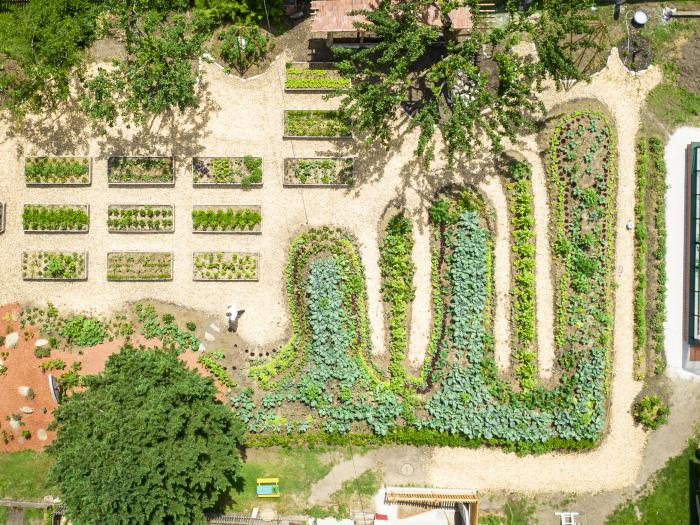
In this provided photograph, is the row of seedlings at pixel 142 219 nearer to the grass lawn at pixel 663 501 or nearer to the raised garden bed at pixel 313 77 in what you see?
the raised garden bed at pixel 313 77

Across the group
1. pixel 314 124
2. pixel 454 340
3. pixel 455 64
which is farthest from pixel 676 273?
pixel 314 124

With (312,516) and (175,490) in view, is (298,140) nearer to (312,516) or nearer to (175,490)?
(175,490)

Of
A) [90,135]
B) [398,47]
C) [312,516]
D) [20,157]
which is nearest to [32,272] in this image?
[20,157]

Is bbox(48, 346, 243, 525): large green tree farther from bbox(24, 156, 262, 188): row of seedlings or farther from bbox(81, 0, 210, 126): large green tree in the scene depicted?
bbox(81, 0, 210, 126): large green tree

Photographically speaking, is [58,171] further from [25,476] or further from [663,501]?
[663,501]

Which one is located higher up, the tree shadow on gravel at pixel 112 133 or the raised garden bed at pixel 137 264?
the tree shadow on gravel at pixel 112 133

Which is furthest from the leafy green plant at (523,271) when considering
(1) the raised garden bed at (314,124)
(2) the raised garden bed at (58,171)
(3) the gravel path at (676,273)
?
(2) the raised garden bed at (58,171)
